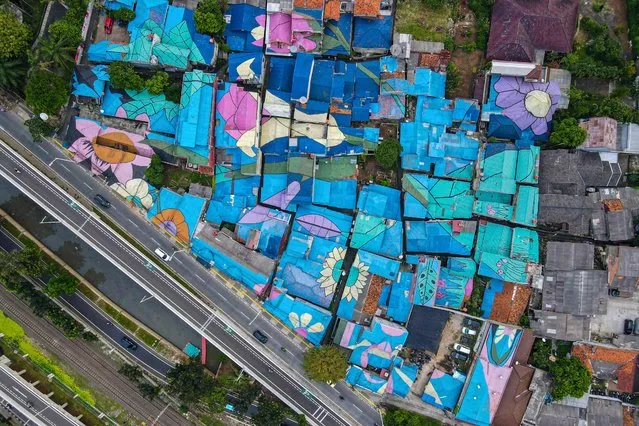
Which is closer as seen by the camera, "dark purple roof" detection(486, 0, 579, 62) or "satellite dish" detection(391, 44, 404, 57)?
"dark purple roof" detection(486, 0, 579, 62)

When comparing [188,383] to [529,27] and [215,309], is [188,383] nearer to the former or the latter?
[215,309]

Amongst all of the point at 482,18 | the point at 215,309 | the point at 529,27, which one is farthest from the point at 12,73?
the point at 529,27

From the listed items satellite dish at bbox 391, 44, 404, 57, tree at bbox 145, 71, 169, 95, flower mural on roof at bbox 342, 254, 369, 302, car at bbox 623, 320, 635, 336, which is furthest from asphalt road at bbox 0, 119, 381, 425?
satellite dish at bbox 391, 44, 404, 57

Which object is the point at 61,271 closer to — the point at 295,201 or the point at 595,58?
the point at 295,201

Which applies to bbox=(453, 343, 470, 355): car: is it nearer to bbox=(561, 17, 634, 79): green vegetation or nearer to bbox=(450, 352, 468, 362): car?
bbox=(450, 352, 468, 362): car

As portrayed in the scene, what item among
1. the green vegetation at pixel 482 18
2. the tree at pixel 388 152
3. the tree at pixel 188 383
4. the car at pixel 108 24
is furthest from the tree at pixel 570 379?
the car at pixel 108 24
